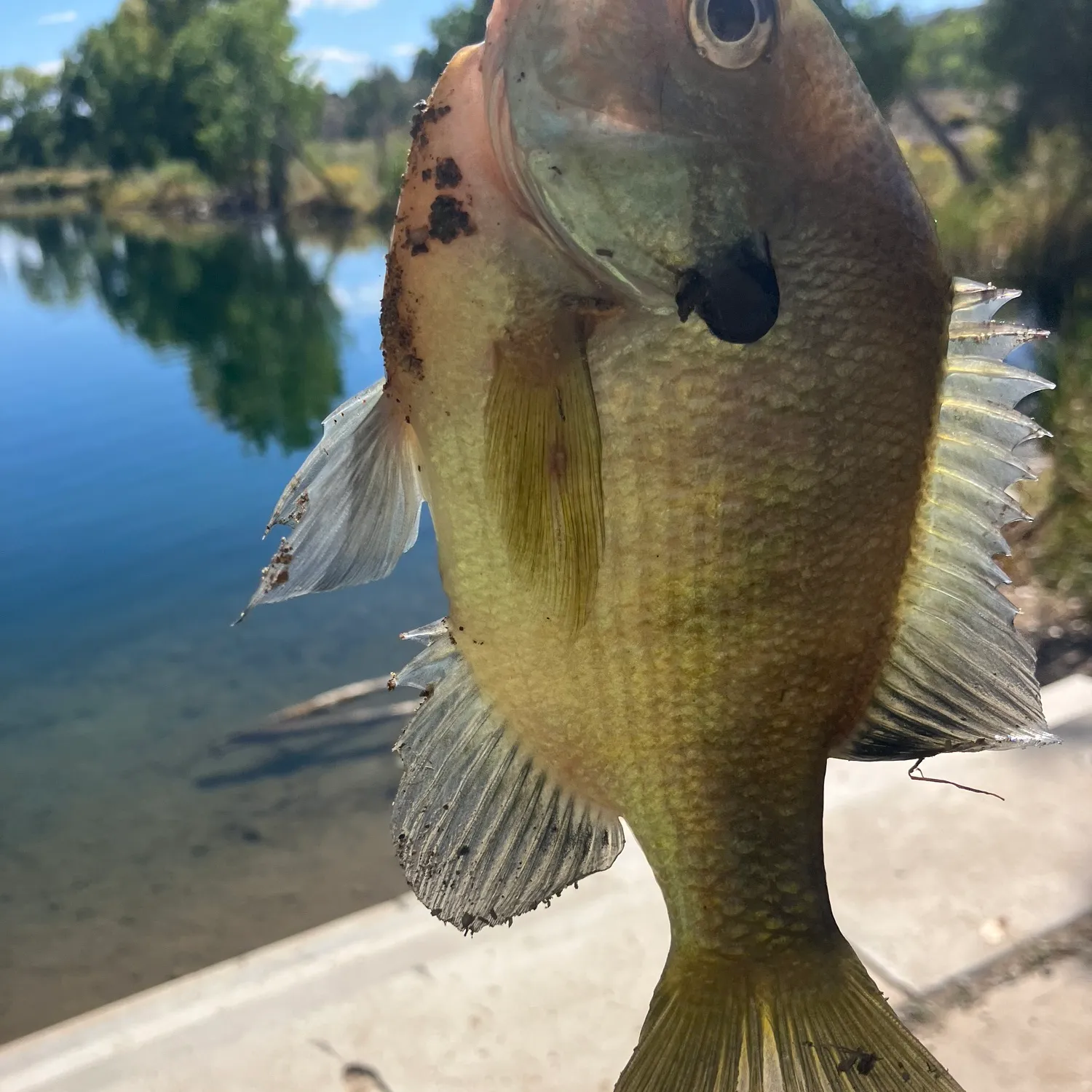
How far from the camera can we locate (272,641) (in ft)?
22.0

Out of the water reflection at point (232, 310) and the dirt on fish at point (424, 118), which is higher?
the dirt on fish at point (424, 118)

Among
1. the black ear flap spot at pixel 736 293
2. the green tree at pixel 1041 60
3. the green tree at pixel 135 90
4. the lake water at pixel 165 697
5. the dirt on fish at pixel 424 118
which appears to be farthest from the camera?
the green tree at pixel 135 90

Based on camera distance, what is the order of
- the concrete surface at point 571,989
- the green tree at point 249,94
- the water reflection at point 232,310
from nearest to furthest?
the concrete surface at point 571,989, the water reflection at point 232,310, the green tree at point 249,94

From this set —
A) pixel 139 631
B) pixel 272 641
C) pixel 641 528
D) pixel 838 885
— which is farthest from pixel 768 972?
pixel 139 631

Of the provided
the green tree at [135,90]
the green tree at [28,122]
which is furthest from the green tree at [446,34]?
the green tree at [28,122]

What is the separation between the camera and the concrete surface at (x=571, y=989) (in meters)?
2.32

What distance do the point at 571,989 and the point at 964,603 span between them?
1.90 meters

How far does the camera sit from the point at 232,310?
20.2 m

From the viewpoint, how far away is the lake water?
432 centimetres

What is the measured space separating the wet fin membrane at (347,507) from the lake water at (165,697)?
363cm

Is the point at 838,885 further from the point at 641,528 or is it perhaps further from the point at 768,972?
the point at 641,528

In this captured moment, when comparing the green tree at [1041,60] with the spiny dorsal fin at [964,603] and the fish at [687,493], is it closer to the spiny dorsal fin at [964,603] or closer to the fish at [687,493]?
the spiny dorsal fin at [964,603]

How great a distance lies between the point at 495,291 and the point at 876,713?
641mm

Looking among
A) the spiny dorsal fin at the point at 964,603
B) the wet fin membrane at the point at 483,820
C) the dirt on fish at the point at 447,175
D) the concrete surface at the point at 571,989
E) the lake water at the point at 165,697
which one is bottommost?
the lake water at the point at 165,697
